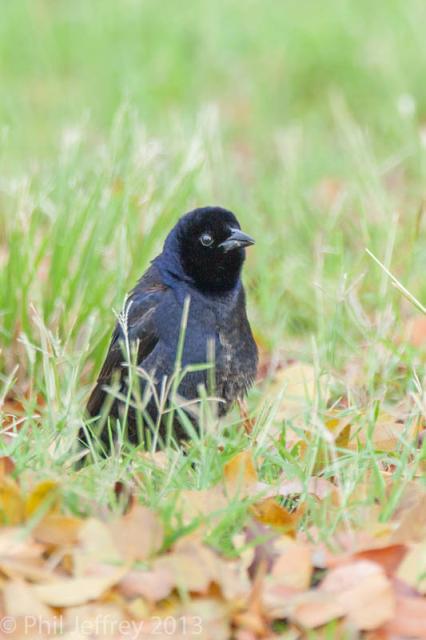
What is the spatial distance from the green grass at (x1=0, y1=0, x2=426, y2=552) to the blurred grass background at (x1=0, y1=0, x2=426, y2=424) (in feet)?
0.04

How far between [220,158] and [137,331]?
64.1 inches

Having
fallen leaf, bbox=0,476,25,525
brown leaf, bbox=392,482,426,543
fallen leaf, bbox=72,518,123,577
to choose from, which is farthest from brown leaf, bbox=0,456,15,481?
brown leaf, bbox=392,482,426,543

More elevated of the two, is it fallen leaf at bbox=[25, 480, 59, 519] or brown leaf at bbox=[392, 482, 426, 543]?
fallen leaf at bbox=[25, 480, 59, 519]

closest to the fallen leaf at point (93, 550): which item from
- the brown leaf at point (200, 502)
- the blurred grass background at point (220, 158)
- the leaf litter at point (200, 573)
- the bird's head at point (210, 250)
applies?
the leaf litter at point (200, 573)

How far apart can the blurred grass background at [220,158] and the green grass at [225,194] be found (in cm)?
1

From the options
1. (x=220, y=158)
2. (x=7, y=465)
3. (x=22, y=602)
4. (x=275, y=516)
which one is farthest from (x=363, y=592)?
(x=220, y=158)

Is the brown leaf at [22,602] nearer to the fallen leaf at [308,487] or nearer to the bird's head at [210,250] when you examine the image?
the fallen leaf at [308,487]

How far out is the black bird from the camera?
3.64 m

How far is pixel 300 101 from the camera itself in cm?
679

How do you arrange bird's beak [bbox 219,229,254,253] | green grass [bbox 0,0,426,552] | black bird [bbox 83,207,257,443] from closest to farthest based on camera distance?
green grass [bbox 0,0,426,552], black bird [bbox 83,207,257,443], bird's beak [bbox 219,229,254,253]

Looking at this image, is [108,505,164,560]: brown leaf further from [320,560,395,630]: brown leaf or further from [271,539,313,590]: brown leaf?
[320,560,395,630]: brown leaf

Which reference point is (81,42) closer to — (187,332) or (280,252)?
(280,252)

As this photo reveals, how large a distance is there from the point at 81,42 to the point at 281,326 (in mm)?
3598

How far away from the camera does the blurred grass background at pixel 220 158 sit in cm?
404
